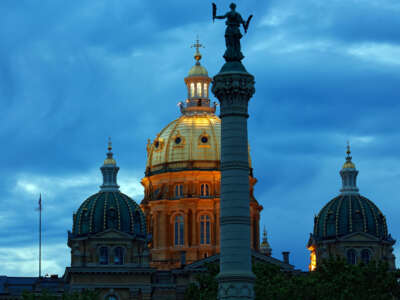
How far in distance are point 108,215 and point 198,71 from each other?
1224 inches

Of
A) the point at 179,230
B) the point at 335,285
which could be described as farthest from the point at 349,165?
the point at 335,285

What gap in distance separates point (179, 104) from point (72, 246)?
31813 mm

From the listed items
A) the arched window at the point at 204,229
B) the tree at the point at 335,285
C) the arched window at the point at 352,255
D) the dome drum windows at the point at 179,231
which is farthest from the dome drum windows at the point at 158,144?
the tree at the point at 335,285

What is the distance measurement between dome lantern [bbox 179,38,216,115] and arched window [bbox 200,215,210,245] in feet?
49.9

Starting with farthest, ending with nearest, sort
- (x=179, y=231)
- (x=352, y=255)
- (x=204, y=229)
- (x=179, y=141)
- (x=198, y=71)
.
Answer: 1. (x=198, y=71)
2. (x=179, y=141)
3. (x=179, y=231)
4. (x=204, y=229)
5. (x=352, y=255)

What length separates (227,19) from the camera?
8088 centimetres

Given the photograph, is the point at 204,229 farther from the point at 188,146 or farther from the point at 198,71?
the point at 198,71

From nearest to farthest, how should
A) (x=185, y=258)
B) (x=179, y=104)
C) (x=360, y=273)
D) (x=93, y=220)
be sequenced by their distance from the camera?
(x=360, y=273) → (x=93, y=220) → (x=185, y=258) → (x=179, y=104)

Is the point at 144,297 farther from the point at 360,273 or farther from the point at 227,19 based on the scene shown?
the point at 227,19

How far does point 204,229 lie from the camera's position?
6368 inches

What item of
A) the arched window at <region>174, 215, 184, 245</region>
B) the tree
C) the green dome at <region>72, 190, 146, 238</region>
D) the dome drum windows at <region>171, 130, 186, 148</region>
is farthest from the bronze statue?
the dome drum windows at <region>171, 130, 186, 148</region>

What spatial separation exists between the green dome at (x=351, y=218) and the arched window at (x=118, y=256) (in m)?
23.1

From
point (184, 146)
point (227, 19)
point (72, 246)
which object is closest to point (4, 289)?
point (72, 246)

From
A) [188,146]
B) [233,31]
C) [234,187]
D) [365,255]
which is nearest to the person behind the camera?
[234,187]
